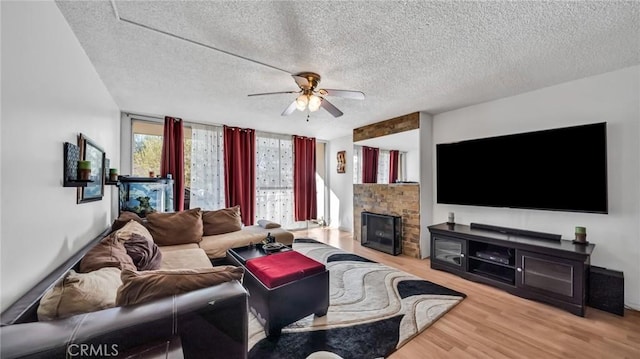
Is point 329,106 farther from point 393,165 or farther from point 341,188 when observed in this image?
point 341,188

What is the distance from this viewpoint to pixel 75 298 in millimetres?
1030

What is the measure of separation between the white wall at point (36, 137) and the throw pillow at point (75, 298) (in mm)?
192

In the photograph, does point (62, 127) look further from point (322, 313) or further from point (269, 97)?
point (322, 313)

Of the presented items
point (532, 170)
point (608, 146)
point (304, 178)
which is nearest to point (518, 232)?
point (532, 170)

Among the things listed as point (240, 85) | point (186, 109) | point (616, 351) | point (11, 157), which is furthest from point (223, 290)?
point (186, 109)

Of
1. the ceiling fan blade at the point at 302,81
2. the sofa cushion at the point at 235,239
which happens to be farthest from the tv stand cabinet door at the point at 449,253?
the ceiling fan blade at the point at 302,81

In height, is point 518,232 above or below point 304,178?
below

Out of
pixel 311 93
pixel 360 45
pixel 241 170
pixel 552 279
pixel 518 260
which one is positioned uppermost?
pixel 360 45

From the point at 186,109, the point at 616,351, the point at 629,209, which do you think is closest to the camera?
the point at 616,351

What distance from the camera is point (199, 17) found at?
1599 millimetres

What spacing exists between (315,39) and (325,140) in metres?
4.40

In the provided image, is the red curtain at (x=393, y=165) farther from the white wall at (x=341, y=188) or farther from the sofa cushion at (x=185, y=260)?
→ the sofa cushion at (x=185, y=260)

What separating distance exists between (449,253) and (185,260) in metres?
3.18

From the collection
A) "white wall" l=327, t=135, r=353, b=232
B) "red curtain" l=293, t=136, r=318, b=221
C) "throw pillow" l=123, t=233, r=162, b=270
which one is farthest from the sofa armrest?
"white wall" l=327, t=135, r=353, b=232
